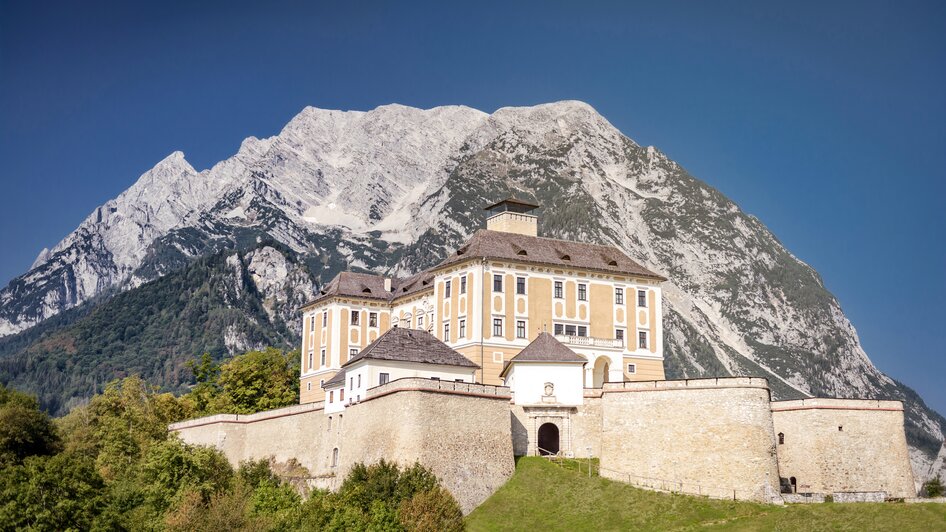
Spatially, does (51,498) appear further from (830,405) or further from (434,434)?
(830,405)

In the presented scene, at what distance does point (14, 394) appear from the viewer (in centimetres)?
11050

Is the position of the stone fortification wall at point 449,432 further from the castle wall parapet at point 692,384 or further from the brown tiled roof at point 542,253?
the brown tiled roof at point 542,253

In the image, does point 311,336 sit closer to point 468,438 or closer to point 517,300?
point 517,300

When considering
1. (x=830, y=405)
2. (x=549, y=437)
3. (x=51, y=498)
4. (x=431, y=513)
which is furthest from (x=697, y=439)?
(x=51, y=498)

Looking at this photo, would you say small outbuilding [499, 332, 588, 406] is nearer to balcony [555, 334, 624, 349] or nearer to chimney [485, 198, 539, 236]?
balcony [555, 334, 624, 349]

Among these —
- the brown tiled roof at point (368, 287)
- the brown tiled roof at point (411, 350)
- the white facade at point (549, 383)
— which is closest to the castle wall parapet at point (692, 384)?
the white facade at point (549, 383)

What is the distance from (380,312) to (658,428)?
130ft

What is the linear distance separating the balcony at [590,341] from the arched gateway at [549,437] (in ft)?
35.3

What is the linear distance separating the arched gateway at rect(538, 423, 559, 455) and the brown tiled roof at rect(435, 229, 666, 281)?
16.7 m

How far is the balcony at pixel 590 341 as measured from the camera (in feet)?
282

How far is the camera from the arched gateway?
75500 millimetres

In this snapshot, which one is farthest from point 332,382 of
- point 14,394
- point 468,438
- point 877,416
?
point 14,394

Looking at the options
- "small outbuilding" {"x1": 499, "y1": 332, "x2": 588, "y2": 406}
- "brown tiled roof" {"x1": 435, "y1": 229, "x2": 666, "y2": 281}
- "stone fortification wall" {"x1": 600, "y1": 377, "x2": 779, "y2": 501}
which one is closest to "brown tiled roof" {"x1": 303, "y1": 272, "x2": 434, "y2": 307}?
"brown tiled roof" {"x1": 435, "y1": 229, "x2": 666, "y2": 281}

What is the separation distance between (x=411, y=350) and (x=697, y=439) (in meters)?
19.1
